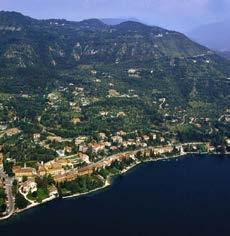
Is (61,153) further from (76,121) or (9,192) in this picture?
(76,121)

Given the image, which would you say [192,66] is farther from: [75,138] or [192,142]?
[75,138]

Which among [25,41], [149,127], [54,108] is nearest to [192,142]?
[149,127]

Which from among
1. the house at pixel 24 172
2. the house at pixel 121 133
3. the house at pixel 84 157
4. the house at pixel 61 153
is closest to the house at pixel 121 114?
the house at pixel 121 133

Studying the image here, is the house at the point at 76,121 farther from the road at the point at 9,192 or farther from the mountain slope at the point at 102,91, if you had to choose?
the road at the point at 9,192

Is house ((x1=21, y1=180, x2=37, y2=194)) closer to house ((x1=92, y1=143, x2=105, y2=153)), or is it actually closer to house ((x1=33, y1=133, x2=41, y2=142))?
house ((x1=92, y1=143, x2=105, y2=153))

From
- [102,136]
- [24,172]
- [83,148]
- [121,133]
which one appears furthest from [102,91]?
[24,172]

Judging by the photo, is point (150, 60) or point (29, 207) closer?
point (29, 207)

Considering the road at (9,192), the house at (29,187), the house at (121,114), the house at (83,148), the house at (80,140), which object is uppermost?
the house at (121,114)

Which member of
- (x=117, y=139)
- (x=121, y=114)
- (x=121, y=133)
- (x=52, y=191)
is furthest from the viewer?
(x=121, y=114)
